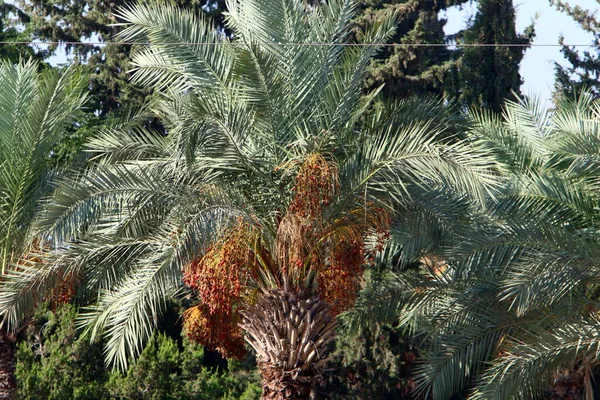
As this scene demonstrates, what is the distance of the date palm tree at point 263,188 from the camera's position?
10.1 meters

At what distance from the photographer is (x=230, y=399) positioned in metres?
19.8

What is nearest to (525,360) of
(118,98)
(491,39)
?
(491,39)

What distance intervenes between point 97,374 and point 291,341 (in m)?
10.3

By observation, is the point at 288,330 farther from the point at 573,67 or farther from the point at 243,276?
the point at 573,67

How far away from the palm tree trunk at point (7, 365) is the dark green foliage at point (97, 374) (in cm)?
533

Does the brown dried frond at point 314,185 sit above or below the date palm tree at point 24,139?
below

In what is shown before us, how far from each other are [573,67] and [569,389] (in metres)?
20.6

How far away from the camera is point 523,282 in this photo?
1021cm

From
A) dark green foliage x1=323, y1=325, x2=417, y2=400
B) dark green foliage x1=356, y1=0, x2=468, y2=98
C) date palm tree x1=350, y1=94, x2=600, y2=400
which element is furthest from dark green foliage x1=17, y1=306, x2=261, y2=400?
dark green foliage x1=356, y1=0, x2=468, y2=98

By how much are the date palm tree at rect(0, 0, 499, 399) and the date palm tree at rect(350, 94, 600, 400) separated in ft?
2.80

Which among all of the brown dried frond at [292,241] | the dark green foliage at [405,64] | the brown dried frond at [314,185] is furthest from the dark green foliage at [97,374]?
the brown dried frond at [314,185]

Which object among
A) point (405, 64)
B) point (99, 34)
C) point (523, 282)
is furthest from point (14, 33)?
point (523, 282)

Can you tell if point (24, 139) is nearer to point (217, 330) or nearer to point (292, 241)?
point (217, 330)

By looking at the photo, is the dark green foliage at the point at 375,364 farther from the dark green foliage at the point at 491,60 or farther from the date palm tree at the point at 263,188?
the date palm tree at the point at 263,188
